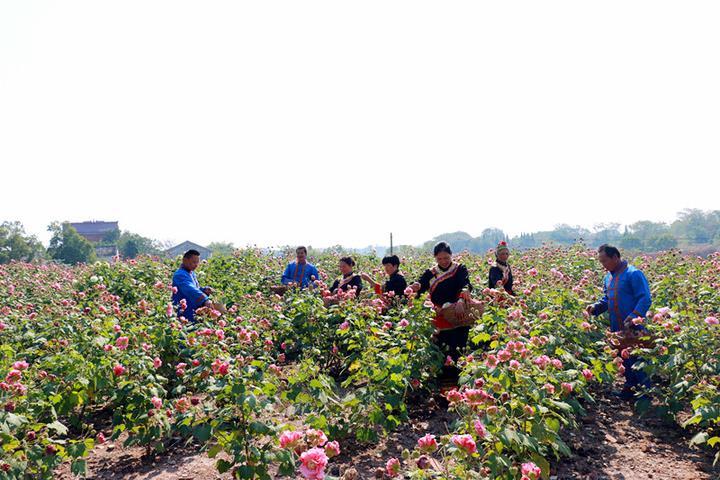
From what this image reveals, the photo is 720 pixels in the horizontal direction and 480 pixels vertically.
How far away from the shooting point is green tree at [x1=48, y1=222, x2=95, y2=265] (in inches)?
1944

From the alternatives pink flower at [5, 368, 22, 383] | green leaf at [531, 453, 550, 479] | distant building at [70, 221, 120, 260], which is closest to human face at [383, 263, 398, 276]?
green leaf at [531, 453, 550, 479]

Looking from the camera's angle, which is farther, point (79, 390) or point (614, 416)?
point (614, 416)

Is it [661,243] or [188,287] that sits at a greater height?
[188,287]

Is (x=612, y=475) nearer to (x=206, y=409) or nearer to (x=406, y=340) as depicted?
(x=406, y=340)

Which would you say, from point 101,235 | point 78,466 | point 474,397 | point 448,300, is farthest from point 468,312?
point 101,235

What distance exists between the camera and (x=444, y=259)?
5367mm

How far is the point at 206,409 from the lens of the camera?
3.48 metres

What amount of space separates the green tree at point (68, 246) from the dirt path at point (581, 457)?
172 ft

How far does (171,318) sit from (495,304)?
138 inches

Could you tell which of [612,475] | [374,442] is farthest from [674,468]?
[374,442]

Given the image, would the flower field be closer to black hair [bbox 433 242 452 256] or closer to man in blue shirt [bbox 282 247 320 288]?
black hair [bbox 433 242 452 256]

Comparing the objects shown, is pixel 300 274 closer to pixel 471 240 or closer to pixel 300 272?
pixel 300 272

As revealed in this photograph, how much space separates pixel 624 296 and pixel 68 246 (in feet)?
185

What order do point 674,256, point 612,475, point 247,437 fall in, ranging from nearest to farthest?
point 247,437, point 612,475, point 674,256
